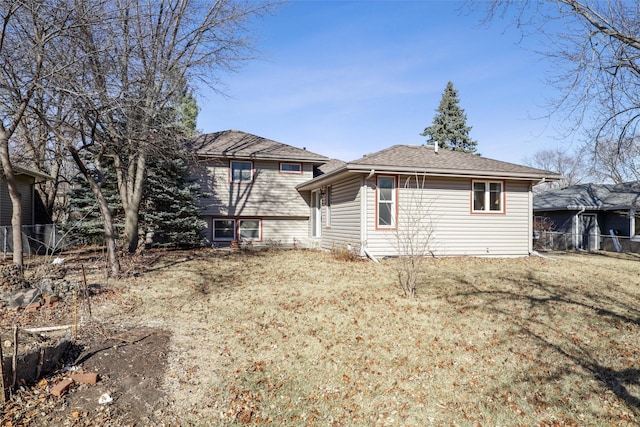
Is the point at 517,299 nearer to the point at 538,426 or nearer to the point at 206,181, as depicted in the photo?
the point at 538,426

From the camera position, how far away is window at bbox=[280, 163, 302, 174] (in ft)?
58.3

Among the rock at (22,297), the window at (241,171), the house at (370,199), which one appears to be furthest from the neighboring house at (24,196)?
the rock at (22,297)

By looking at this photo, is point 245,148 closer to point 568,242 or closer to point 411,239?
point 411,239

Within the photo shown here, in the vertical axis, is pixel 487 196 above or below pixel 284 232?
above

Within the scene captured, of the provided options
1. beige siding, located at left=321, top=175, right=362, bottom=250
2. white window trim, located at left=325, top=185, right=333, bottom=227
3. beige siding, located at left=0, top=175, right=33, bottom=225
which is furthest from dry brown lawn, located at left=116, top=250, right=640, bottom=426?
beige siding, located at left=0, top=175, right=33, bottom=225

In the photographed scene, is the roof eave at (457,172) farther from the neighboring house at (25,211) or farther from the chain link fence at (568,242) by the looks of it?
the neighboring house at (25,211)

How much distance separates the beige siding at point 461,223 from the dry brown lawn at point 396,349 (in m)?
3.20

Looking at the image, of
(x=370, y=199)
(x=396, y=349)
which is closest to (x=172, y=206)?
(x=370, y=199)

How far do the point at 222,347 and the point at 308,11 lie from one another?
11425mm

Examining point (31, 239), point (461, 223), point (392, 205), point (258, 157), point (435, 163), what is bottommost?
point (31, 239)

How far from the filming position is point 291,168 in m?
17.9

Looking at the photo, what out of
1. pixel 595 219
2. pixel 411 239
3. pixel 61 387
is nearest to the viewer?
pixel 61 387

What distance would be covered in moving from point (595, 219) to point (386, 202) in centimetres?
1515

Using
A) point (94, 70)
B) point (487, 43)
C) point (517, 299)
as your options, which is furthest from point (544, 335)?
point (94, 70)
